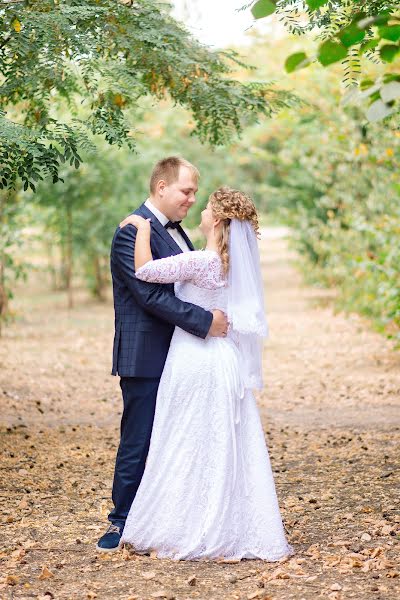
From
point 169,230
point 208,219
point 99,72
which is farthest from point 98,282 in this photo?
point 208,219

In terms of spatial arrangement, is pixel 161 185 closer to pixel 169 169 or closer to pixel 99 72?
pixel 169 169

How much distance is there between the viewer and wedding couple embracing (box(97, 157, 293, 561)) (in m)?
4.46

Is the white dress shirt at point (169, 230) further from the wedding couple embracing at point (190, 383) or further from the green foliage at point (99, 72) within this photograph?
the green foliage at point (99, 72)

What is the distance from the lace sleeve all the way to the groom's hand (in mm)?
156

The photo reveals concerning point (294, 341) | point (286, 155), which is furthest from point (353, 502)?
point (286, 155)

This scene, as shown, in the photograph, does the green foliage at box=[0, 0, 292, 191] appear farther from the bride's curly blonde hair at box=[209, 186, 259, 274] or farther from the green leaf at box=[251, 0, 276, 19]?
the green leaf at box=[251, 0, 276, 19]

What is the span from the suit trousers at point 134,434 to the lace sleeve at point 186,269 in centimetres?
54

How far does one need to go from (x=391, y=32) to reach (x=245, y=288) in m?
1.93

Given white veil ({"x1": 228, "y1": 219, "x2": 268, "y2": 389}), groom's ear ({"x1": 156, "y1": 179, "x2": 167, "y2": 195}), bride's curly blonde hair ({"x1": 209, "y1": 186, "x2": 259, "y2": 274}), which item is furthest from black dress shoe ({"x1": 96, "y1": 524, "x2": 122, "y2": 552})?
groom's ear ({"x1": 156, "y1": 179, "x2": 167, "y2": 195})

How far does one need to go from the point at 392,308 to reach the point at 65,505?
578 cm

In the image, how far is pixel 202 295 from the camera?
4613mm

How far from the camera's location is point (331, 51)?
271cm

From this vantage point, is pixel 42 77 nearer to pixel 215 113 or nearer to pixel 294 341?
pixel 215 113

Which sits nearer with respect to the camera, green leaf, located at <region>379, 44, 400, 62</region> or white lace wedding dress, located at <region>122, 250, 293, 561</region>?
green leaf, located at <region>379, 44, 400, 62</region>
